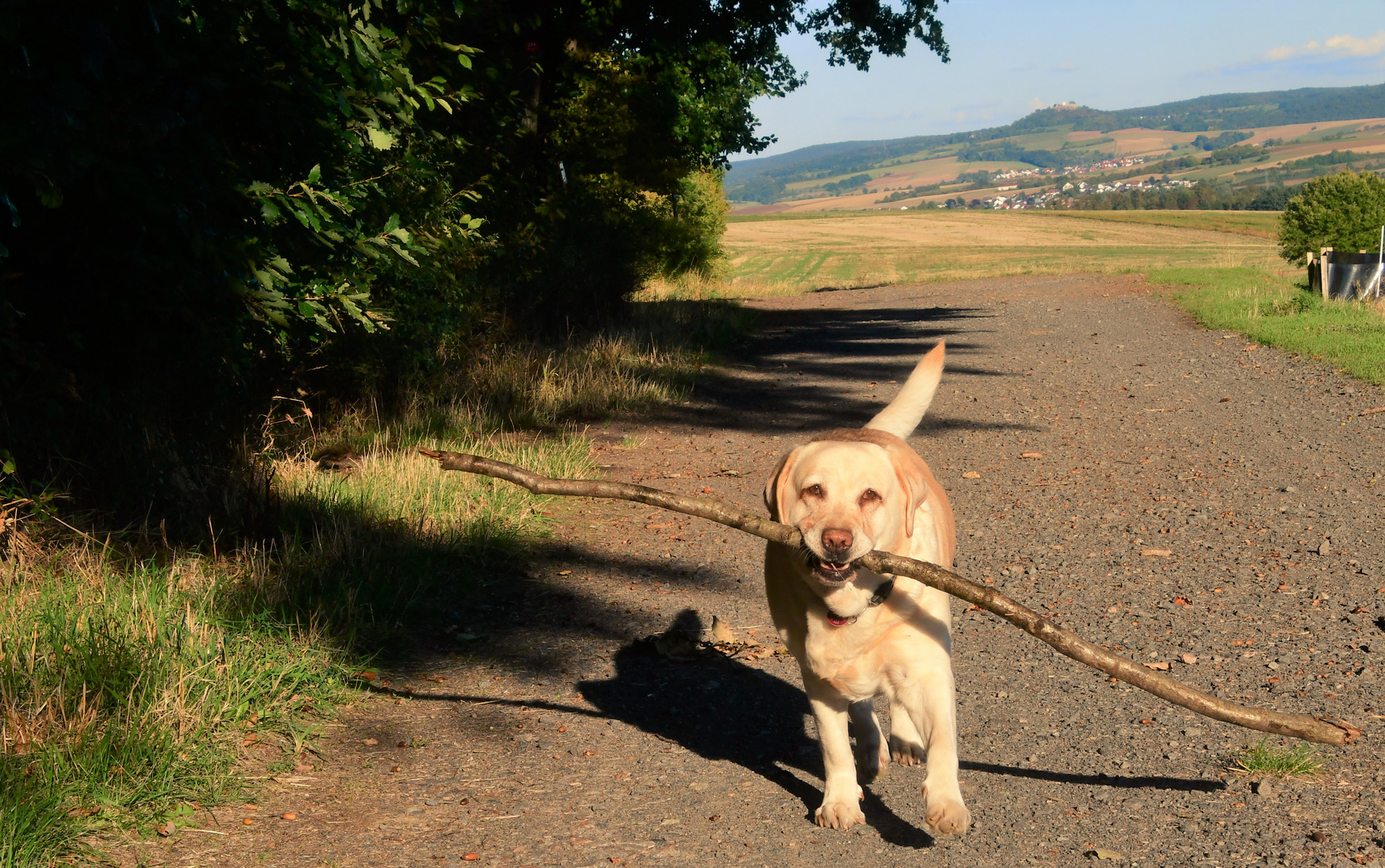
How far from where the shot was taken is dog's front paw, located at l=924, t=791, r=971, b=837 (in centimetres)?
285

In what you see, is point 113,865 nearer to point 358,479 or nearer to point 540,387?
point 358,479

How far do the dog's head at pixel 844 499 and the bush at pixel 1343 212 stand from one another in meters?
26.3

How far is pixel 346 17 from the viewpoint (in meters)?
5.05

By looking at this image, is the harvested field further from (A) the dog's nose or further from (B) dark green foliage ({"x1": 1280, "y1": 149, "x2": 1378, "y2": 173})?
(B) dark green foliage ({"x1": 1280, "y1": 149, "x2": 1378, "y2": 173})

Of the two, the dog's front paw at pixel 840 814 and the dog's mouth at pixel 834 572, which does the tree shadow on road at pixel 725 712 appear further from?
the dog's mouth at pixel 834 572

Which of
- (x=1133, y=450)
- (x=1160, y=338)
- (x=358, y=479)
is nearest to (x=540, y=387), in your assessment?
(x=358, y=479)

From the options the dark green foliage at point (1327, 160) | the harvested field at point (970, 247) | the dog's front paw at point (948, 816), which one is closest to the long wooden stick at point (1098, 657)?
the dog's front paw at point (948, 816)

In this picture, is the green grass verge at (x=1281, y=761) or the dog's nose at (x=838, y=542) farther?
Answer: the green grass verge at (x=1281, y=761)

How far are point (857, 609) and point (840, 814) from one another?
630mm

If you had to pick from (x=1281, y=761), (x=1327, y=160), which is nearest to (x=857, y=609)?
(x=1281, y=761)

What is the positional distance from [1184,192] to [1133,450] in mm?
125419

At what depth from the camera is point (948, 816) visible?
9.39ft

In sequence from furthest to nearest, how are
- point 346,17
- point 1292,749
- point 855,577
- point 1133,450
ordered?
point 1133,450, point 346,17, point 1292,749, point 855,577

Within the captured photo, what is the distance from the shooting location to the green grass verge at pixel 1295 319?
1238 cm
